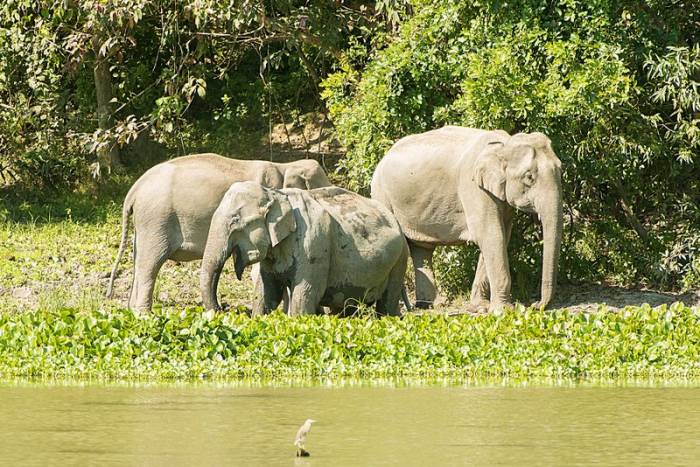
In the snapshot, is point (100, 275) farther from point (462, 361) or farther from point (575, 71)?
point (462, 361)

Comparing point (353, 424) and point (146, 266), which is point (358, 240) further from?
point (353, 424)

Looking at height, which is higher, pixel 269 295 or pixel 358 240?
A: pixel 358 240

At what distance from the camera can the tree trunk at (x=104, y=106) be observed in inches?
858

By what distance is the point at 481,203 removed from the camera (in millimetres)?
16141

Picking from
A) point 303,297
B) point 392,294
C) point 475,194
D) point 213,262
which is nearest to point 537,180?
point 475,194

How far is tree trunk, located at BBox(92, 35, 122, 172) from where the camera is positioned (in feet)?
71.5

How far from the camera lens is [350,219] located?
14500 millimetres

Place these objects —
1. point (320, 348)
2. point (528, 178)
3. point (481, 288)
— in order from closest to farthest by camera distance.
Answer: point (320, 348), point (528, 178), point (481, 288)

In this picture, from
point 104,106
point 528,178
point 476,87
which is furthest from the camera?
point 104,106

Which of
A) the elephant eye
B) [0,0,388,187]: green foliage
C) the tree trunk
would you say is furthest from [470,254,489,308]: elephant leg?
the tree trunk

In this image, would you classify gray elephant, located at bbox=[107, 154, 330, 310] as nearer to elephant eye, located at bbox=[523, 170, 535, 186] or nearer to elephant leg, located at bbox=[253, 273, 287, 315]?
elephant leg, located at bbox=[253, 273, 287, 315]

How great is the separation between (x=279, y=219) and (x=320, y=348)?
187 centimetres

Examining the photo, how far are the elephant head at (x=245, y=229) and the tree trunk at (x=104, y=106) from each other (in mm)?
7775

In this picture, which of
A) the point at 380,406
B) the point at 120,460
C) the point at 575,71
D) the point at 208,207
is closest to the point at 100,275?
the point at 208,207
